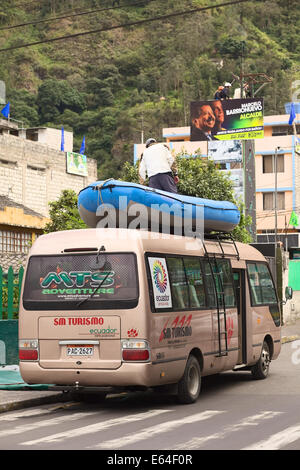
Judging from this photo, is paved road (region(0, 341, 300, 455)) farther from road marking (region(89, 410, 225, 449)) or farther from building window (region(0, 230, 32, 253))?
building window (region(0, 230, 32, 253))

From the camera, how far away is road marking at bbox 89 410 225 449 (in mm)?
8594

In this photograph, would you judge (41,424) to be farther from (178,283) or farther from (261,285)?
(261,285)

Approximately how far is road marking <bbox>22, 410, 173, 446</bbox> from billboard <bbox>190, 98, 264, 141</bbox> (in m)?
39.3

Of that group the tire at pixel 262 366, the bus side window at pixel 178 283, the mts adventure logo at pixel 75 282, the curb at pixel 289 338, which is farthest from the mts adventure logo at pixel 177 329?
the curb at pixel 289 338

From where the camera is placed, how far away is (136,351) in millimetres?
10828

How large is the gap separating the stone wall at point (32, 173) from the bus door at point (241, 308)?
36.0m

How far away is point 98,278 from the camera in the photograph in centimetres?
1122

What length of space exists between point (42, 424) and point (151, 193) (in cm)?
372

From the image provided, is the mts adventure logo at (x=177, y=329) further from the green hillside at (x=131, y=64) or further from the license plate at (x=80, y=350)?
the green hillside at (x=131, y=64)

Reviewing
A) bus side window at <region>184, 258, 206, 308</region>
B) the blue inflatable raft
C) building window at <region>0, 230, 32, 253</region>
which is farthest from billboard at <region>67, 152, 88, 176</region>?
bus side window at <region>184, 258, 206, 308</region>

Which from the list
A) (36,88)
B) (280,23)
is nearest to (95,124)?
(36,88)

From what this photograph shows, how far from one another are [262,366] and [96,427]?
598cm

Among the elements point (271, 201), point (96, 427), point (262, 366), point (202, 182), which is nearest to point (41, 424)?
point (96, 427)
